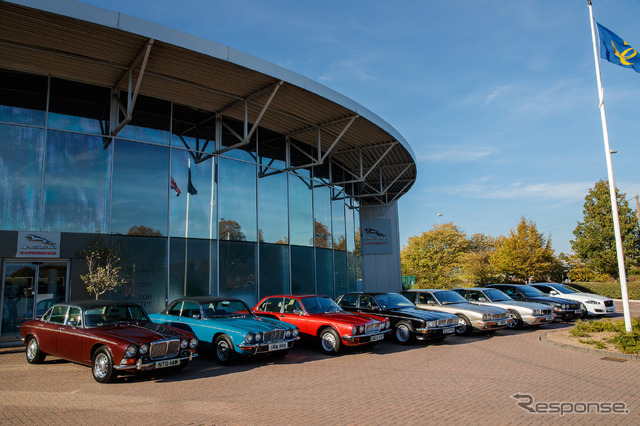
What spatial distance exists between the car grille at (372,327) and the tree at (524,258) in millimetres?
25385

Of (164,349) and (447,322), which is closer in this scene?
(164,349)

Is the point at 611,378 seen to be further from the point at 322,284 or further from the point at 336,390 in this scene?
the point at 322,284

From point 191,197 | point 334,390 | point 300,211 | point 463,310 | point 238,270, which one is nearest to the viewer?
point 334,390

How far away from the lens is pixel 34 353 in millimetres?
9406

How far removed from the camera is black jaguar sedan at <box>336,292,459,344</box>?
1174 centimetres

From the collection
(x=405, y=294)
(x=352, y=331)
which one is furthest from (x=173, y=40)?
(x=405, y=294)

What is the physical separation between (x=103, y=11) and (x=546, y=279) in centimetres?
3496

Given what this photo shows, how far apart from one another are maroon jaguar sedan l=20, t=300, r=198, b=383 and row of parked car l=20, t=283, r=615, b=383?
0.7 inches

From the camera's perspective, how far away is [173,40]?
11734mm

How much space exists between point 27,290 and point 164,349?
7.44m

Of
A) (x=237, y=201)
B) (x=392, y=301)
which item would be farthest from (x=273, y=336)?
(x=237, y=201)

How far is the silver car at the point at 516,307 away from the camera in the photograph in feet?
49.6

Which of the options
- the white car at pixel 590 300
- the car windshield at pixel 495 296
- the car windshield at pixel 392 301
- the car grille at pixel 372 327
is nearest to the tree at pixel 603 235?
the white car at pixel 590 300

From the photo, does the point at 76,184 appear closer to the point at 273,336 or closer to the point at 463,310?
the point at 273,336
